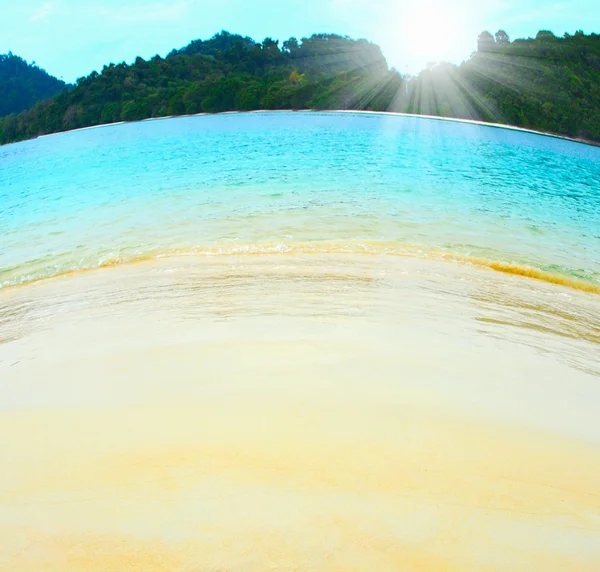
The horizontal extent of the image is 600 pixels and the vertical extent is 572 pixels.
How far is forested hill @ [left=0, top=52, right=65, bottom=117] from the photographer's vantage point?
105m

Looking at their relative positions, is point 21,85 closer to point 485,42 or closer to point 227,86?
point 227,86

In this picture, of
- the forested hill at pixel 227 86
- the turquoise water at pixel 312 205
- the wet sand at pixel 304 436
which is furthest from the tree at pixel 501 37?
the wet sand at pixel 304 436

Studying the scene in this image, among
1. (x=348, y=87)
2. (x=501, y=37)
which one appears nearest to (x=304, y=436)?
(x=348, y=87)

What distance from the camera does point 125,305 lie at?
582 cm

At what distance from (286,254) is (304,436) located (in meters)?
5.03

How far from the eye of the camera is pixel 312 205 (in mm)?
11180

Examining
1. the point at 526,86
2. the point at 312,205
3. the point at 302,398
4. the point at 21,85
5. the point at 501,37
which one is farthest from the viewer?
the point at 21,85

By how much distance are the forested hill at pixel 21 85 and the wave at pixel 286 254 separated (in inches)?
4622

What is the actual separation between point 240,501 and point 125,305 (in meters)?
4.08

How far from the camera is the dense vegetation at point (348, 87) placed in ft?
123

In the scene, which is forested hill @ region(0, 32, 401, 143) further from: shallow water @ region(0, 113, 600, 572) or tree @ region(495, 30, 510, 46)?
shallow water @ region(0, 113, 600, 572)

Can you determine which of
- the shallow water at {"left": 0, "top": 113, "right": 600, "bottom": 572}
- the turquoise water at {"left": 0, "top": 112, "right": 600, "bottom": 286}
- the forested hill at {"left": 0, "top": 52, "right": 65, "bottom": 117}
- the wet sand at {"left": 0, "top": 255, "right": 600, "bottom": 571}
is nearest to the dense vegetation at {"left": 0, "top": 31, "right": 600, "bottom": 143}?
the turquoise water at {"left": 0, "top": 112, "right": 600, "bottom": 286}

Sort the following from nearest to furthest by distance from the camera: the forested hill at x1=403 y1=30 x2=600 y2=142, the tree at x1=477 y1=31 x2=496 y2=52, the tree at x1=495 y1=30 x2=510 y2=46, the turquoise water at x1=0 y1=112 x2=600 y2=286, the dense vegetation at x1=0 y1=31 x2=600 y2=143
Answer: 1. the turquoise water at x1=0 y1=112 x2=600 y2=286
2. the forested hill at x1=403 y1=30 x2=600 y2=142
3. the dense vegetation at x1=0 y1=31 x2=600 y2=143
4. the tree at x1=477 y1=31 x2=496 y2=52
5. the tree at x1=495 y1=30 x2=510 y2=46

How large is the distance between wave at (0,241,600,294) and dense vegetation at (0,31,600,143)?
32474mm
